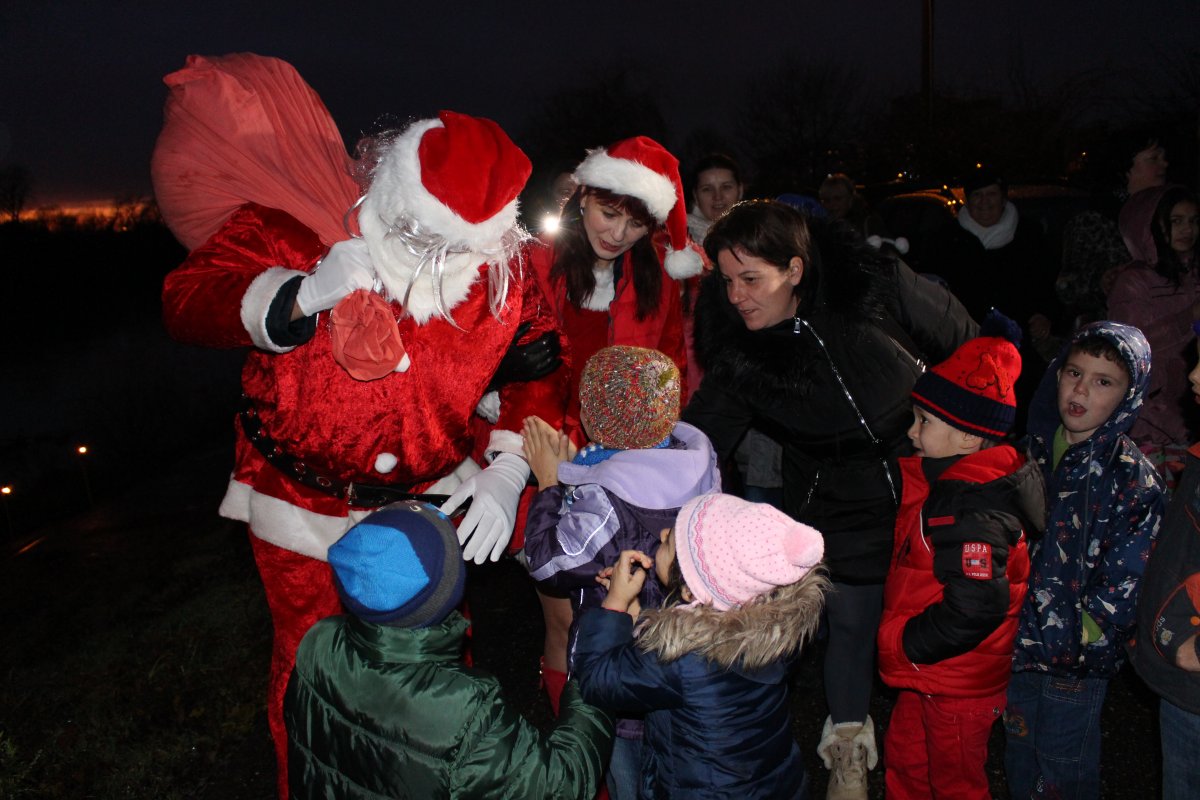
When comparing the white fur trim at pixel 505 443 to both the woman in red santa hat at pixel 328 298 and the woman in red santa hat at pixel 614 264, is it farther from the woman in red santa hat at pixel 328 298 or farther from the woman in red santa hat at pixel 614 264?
the woman in red santa hat at pixel 614 264

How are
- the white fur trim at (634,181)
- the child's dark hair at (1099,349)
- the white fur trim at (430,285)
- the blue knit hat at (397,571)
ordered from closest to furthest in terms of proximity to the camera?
the blue knit hat at (397,571) → the white fur trim at (430,285) → the child's dark hair at (1099,349) → the white fur trim at (634,181)

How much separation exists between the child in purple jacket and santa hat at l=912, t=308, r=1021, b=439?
27.5 inches

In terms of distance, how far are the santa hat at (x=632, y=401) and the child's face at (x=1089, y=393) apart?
3.98ft

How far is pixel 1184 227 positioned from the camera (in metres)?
3.65

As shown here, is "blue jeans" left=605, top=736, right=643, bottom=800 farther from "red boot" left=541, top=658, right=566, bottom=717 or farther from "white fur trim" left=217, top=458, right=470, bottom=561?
"white fur trim" left=217, top=458, right=470, bottom=561

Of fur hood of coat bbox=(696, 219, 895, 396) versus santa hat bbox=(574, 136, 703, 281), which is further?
santa hat bbox=(574, 136, 703, 281)

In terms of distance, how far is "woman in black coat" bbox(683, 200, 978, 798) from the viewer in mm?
2533

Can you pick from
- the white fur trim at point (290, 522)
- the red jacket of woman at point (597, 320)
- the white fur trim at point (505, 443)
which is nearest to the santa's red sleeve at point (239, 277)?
the white fur trim at point (290, 522)

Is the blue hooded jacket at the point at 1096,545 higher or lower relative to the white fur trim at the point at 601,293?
lower

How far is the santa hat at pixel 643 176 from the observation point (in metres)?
2.89

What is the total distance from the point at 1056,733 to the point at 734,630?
1337 millimetres

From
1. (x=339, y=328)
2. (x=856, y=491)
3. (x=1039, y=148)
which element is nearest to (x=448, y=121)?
(x=339, y=328)

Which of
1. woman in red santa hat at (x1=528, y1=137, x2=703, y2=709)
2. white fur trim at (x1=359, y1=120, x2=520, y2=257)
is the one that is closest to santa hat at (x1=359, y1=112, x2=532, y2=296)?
white fur trim at (x1=359, y1=120, x2=520, y2=257)

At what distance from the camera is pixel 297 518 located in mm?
2227
